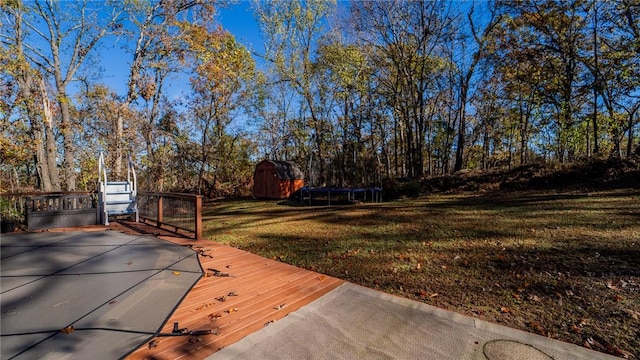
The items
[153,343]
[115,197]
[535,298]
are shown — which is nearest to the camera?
[153,343]

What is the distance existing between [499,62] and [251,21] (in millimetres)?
13432

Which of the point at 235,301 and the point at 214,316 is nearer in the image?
the point at 214,316

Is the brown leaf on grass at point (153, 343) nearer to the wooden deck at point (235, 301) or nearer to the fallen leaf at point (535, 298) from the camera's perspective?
the wooden deck at point (235, 301)

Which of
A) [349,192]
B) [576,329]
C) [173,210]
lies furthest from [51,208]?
[349,192]

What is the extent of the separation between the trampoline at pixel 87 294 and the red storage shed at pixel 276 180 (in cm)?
1087

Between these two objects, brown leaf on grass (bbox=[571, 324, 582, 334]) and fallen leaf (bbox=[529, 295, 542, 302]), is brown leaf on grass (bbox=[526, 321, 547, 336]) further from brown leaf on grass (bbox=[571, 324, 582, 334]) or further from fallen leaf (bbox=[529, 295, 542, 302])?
fallen leaf (bbox=[529, 295, 542, 302])

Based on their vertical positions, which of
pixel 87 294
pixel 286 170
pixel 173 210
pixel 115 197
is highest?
pixel 286 170

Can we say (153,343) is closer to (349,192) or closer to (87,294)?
(87,294)

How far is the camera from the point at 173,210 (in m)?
6.21

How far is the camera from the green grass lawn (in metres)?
2.45

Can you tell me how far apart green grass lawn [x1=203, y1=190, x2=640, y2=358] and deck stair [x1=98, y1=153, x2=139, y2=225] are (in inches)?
79.7

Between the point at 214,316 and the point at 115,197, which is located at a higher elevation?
the point at 115,197

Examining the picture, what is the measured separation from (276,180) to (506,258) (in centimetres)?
1290

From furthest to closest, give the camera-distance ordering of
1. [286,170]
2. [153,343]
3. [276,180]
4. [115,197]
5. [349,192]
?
1. [286,170]
2. [276,180]
3. [349,192]
4. [115,197]
5. [153,343]
